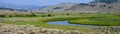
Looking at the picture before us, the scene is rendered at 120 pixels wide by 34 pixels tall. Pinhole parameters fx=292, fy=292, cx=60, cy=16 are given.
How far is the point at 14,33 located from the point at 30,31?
299 centimetres

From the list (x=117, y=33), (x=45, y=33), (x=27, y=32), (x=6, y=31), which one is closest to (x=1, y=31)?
(x=6, y=31)

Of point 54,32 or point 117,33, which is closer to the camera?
point 54,32

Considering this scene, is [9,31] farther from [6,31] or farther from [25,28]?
[25,28]

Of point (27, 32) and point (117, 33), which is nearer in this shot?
point (27, 32)

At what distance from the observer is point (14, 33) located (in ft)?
143

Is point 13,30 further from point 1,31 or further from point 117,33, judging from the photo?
point 117,33

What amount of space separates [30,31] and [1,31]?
445 cm

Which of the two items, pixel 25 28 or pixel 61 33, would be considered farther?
pixel 25 28

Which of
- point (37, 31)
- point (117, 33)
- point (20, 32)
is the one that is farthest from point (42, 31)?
point (117, 33)

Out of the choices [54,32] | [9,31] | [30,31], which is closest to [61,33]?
[54,32]

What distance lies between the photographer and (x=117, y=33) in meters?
49.2

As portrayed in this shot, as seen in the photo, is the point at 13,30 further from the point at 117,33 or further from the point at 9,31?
the point at 117,33

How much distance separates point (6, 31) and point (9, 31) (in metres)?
0.46

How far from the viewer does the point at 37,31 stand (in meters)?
45.9
